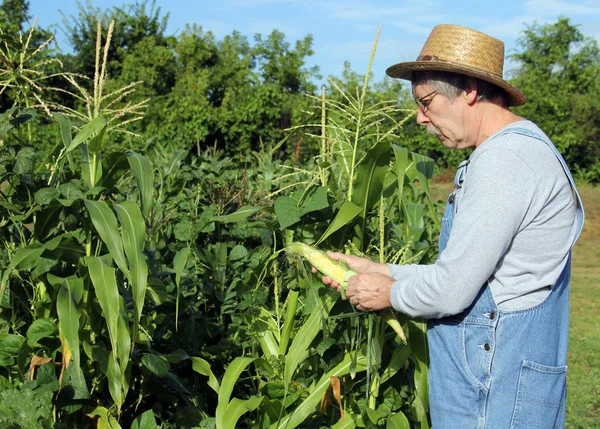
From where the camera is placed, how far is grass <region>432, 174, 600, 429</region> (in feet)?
15.8

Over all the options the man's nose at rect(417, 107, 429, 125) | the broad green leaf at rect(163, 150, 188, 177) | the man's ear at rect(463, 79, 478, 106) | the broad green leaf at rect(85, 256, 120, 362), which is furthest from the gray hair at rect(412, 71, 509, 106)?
the broad green leaf at rect(163, 150, 188, 177)

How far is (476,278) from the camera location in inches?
74.1

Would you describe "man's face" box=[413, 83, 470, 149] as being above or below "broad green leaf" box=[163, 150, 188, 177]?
above

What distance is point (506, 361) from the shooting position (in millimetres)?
2010

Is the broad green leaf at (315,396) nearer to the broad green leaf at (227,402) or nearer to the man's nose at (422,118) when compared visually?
the broad green leaf at (227,402)

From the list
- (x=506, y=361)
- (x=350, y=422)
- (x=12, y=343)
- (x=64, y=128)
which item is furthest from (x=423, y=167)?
(x=12, y=343)

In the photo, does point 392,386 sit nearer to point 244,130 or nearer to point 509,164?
point 509,164

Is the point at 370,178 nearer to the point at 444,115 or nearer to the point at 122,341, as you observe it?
the point at 444,115

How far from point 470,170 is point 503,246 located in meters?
0.26

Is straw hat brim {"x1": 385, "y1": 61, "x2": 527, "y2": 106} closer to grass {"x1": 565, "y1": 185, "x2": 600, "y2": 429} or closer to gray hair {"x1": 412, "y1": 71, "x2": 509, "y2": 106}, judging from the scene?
gray hair {"x1": 412, "y1": 71, "x2": 509, "y2": 106}

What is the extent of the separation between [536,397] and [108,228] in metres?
1.50

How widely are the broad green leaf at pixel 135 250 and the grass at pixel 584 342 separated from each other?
3.31 m

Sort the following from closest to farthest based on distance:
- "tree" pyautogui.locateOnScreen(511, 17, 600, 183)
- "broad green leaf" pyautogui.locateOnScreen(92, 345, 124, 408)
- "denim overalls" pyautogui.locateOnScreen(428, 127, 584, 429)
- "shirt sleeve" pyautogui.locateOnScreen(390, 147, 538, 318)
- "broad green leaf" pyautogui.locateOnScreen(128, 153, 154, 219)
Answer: "shirt sleeve" pyautogui.locateOnScreen(390, 147, 538, 318) → "denim overalls" pyautogui.locateOnScreen(428, 127, 584, 429) → "broad green leaf" pyautogui.locateOnScreen(92, 345, 124, 408) → "broad green leaf" pyautogui.locateOnScreen(128, 153, 154, 219) → "tree" pyautogui.locateOnScreen(511, 17, 600, 183)

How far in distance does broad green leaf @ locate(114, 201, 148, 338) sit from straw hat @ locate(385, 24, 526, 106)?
1.04m
